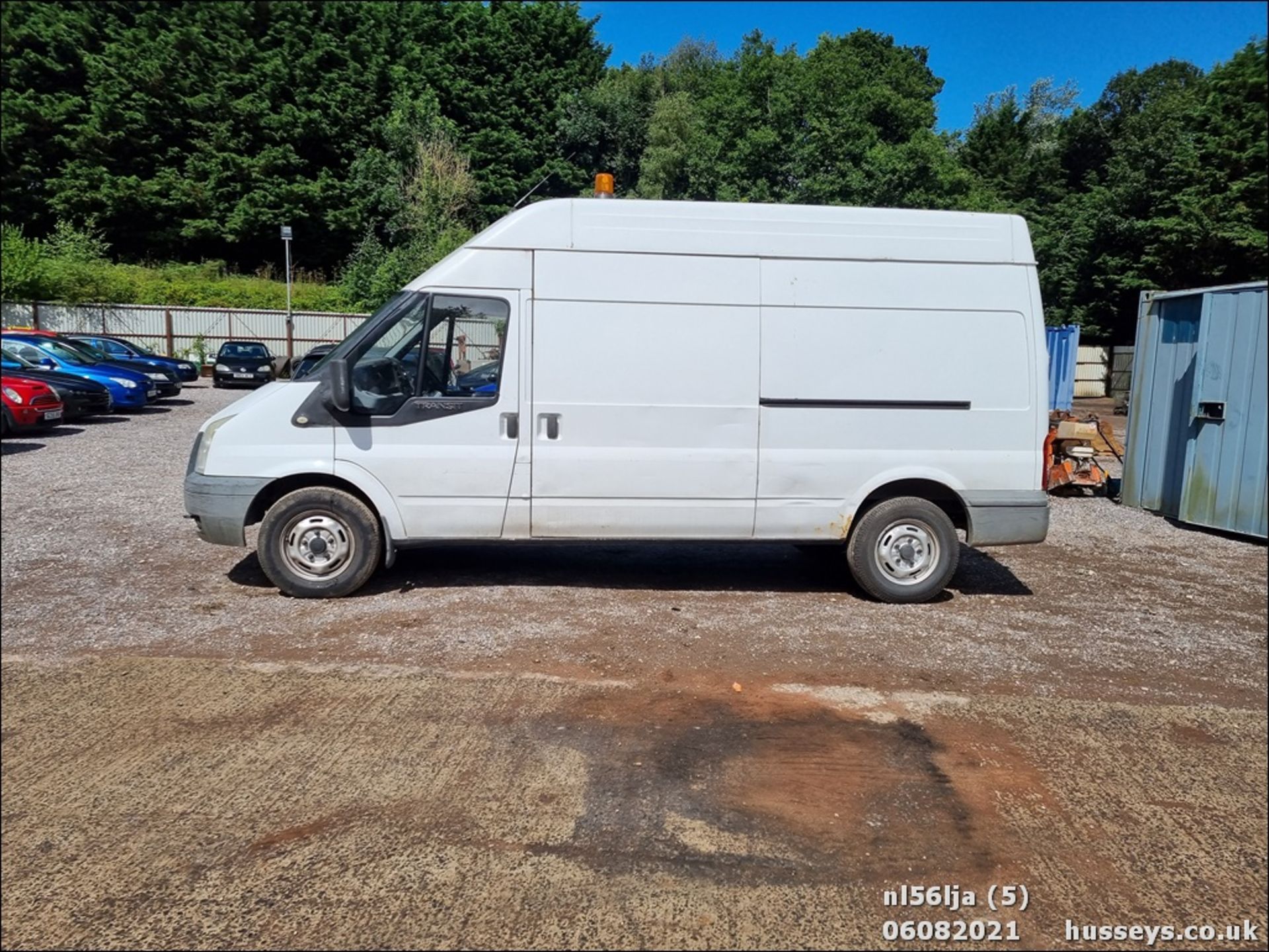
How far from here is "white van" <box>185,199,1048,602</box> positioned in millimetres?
6176

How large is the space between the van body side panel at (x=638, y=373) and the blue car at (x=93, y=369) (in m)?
12.3

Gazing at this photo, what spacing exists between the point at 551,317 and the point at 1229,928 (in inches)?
193

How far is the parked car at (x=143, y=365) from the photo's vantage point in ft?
64.5

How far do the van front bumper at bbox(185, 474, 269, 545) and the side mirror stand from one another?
2.61ft

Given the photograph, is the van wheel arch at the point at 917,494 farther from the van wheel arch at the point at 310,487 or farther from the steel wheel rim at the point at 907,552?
the van wheel arch at the point at 310,487

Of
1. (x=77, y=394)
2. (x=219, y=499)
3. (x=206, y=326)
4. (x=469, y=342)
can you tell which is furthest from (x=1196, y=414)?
(x=206, y=326)

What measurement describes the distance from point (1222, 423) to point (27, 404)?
9037 millimetres

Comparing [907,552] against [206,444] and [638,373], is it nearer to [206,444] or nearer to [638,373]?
[638,373]

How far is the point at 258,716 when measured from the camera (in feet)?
13.1

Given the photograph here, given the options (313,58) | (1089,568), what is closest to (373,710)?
(313,58)

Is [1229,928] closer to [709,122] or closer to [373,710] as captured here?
[373,710]

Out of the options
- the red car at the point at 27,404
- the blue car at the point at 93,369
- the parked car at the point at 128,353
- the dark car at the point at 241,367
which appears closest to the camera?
the red car at the point at 27,404

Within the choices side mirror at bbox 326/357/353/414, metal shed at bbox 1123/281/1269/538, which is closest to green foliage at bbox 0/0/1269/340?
side mirror at bbox 326/357/353/414

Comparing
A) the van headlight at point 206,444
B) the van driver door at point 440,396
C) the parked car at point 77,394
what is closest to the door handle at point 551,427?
the van driver door at point 440,396
